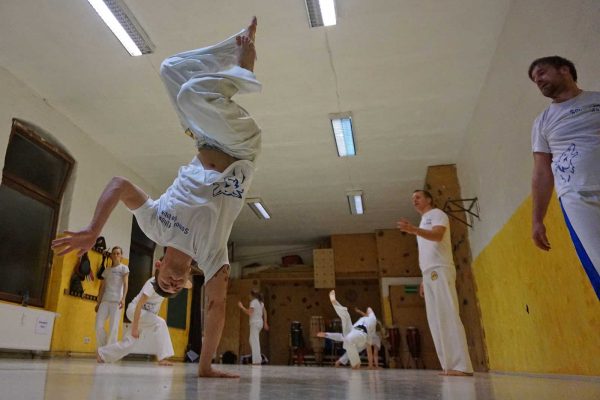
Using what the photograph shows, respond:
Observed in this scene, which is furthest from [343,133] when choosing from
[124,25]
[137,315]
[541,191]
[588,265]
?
[588,265]

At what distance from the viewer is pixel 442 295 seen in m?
3.59

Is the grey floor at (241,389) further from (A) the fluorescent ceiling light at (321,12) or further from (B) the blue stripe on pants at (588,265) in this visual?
(A) the fluorescent ceiling light at (321,12)

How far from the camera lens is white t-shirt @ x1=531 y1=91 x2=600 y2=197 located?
1815 mm

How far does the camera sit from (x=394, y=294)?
11055mm

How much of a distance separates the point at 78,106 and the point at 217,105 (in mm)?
4947

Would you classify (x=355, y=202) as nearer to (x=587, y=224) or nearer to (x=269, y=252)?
(x=269, y=252)

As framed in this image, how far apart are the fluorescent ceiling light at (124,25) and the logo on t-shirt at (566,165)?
4.19m

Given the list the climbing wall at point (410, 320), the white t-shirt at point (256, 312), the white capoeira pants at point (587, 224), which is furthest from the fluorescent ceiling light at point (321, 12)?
the climbing wall at point (410, 320)

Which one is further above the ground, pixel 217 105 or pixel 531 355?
pixel 217 105

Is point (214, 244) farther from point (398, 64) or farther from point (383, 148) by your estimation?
point (383, 148)

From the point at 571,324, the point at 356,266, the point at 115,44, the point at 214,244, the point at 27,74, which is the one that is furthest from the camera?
the point at 356,266

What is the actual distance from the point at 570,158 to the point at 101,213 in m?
2.15

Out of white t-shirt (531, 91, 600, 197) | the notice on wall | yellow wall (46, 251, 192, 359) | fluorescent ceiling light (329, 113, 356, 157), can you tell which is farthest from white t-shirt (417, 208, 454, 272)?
yellow wall (46, 251, 192, 359)

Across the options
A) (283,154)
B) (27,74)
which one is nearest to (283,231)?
(283,154)
